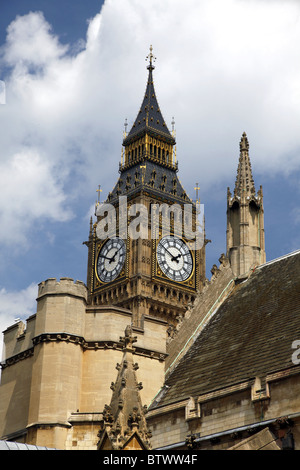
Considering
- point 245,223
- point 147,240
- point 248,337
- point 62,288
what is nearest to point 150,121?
point 147,240

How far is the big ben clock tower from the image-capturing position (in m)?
87.2

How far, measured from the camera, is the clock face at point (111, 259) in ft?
295

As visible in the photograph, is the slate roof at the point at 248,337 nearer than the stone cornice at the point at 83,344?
Yes

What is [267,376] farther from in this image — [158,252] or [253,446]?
[158,252]

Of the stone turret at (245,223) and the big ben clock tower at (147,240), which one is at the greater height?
the big ben clock tower at (147,240)

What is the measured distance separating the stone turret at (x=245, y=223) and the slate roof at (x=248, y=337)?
5.67 ft

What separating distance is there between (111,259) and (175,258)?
20.3 feet

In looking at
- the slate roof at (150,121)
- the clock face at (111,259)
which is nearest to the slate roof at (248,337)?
the clock face at (111,259)

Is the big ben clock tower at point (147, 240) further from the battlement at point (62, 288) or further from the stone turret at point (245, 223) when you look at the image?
the battlement at point (62, 288)

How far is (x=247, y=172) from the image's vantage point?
48062mm

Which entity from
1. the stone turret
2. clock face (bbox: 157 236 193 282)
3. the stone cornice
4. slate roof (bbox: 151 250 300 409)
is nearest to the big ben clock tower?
clock face (bbox: 157 236 193 282)

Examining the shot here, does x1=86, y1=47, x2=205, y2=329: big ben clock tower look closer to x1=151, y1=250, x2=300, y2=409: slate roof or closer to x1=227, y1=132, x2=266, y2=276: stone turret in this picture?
x1=227, y1=132, x2=266, y2=276: stone turret

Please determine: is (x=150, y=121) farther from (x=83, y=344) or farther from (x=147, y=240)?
(x=83, y=344)

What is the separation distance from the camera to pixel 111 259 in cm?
9088
